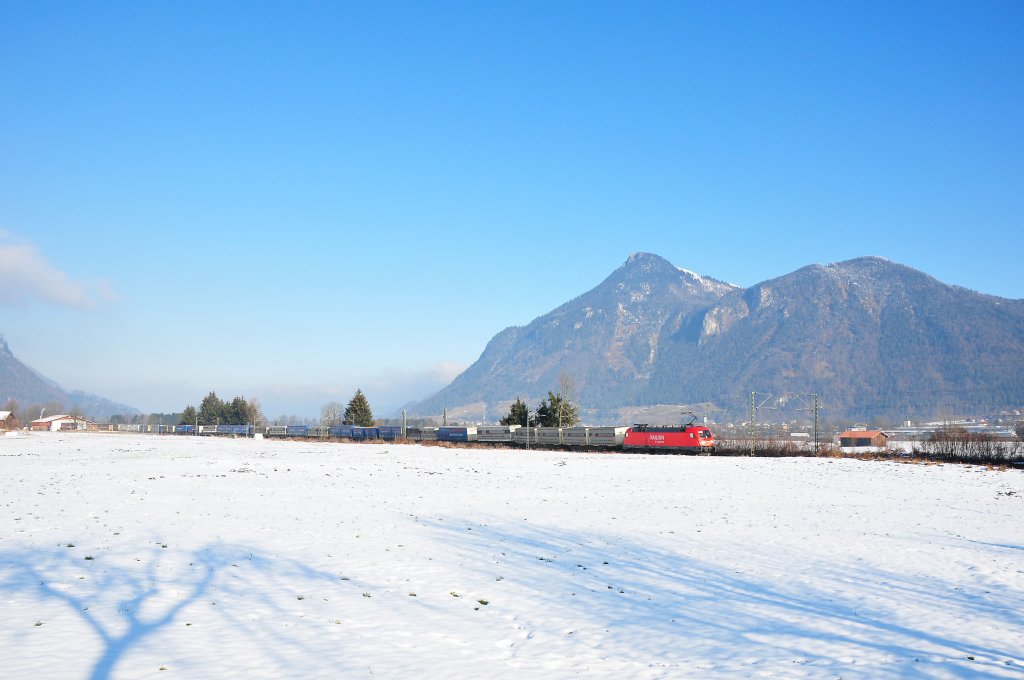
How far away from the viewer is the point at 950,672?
1317 cm

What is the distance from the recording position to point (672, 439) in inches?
3236

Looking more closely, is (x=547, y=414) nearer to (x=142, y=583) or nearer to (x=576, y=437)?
(x=576, y=437)

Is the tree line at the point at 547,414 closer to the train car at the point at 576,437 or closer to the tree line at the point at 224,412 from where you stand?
the train car at the point at 576,437

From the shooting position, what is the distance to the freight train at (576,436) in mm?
81688

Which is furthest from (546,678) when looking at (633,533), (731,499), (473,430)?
(473,430)

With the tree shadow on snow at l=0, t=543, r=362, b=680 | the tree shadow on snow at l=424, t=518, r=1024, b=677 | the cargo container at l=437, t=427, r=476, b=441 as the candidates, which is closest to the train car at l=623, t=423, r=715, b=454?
the cargo container at l=437, t=427, r=476, b=441

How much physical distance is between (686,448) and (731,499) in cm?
4354

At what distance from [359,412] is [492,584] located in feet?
396

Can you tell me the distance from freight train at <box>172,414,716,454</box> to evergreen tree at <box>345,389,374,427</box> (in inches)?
310

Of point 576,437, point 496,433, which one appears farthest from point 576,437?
point 496,433

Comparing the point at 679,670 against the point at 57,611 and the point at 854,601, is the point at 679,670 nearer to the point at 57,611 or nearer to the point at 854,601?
the point at 854,601

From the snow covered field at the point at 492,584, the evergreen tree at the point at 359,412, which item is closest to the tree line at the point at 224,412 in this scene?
the evergreen tree at the point at 359,412

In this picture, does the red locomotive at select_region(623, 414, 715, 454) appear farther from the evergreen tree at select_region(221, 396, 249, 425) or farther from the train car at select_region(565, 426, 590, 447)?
the evergreen tree at select_region(221, 396, 249, 425)

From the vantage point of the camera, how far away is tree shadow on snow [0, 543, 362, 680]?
13930 mm
